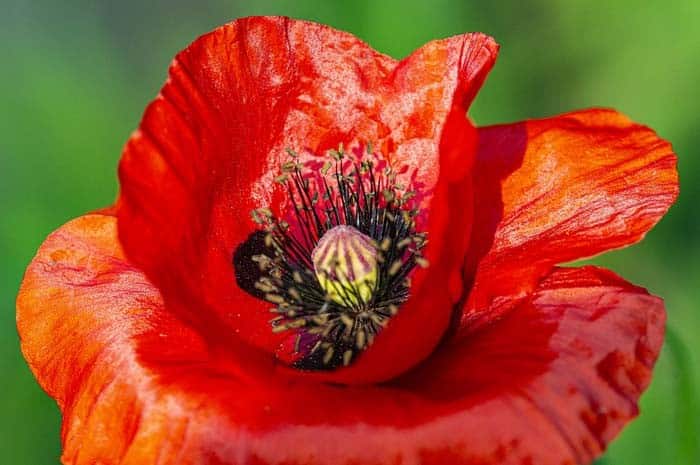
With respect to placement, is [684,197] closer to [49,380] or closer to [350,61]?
[350,61]

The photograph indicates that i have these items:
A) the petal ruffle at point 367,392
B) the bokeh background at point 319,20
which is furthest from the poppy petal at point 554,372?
the bokeh background at point 319,20

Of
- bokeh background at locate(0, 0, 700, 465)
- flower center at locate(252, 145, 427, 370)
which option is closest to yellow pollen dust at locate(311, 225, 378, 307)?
flower center at locate(252, 145, 427, 370)

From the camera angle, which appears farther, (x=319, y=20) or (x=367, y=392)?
(x=319, y=20)

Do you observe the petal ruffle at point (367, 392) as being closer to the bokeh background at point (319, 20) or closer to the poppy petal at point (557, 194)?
the poppy petal at point (557, 194)

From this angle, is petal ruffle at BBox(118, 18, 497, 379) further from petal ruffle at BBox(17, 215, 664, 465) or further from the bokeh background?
the bokeh background

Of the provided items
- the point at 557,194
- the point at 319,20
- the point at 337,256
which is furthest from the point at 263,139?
the point at 319,20

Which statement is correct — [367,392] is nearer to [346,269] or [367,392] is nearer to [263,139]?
[346,269]
